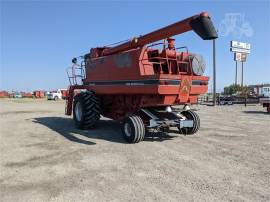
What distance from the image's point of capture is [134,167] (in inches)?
259

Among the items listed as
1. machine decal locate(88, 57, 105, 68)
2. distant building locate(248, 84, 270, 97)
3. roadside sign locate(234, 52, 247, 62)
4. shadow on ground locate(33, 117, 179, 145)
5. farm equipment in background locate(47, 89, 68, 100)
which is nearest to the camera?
shadow on ground locate(33, 117, 179, 145)

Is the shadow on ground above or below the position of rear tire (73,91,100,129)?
below

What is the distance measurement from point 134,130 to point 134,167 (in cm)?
242

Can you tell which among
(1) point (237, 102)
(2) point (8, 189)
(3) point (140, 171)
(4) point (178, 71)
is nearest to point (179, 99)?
(4) point (178, 71)

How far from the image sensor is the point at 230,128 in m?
12.2

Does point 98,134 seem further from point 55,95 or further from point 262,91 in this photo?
point 55,95

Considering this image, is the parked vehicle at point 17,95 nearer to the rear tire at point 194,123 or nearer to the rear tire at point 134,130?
the rear tire at point 194,123

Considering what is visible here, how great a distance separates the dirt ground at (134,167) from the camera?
5.10 metres

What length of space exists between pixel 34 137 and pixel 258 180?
6.95m

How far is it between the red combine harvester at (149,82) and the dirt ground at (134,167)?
0.69m

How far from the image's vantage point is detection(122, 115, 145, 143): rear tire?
8.91m

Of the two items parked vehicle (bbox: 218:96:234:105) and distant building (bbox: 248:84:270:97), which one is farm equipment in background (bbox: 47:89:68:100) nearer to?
parked vehicle (bbox: 218:96:234:105)

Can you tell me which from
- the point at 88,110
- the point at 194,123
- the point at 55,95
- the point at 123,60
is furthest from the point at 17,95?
the point at 194,123

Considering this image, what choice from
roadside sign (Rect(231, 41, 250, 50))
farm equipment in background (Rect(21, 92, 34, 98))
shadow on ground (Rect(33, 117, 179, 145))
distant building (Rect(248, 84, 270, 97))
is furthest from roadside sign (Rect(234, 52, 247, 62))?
farm equipment in background (Rect(21, 92, 34, 98))
